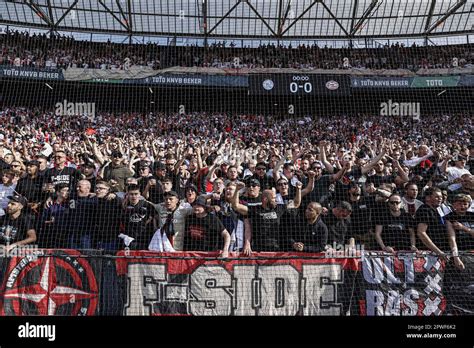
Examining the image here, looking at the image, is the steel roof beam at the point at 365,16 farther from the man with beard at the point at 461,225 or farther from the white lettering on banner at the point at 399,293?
the white lettering on banner at the point at 399,293

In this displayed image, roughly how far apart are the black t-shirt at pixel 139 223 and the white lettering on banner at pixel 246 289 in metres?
0.61

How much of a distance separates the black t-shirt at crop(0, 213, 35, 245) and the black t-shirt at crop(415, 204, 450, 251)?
19.0ft

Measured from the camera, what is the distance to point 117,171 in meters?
8.08

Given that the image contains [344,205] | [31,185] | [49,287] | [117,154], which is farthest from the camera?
[117,154]

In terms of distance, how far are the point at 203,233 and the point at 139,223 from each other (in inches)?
39.8

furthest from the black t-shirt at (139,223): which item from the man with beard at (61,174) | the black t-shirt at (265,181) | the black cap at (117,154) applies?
the black t-shirt at (265,181)

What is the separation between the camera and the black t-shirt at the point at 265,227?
6520 mm

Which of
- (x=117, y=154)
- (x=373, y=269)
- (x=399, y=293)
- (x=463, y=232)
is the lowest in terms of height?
(x=399, y=293)

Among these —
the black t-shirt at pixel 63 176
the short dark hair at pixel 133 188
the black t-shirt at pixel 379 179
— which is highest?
the black t-shirt at pixel 63 176

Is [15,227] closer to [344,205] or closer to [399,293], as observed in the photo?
[344,205]

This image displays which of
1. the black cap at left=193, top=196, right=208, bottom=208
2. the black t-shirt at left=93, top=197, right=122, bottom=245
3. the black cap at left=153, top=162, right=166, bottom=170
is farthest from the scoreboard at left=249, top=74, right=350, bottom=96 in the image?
the black t-shirt at left=93, top=197, right=122, bottom=245

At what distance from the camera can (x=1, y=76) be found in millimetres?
24172

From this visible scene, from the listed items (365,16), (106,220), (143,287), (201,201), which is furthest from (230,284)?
(365,16)
